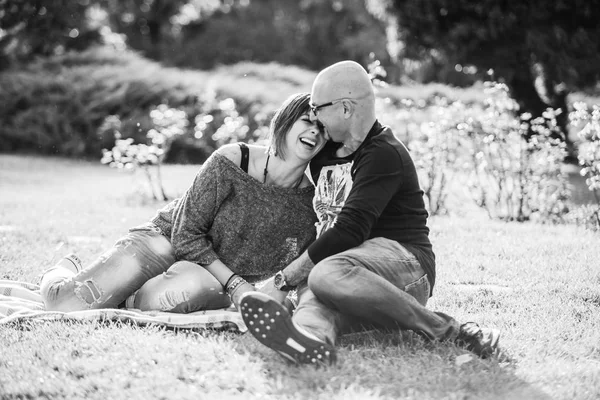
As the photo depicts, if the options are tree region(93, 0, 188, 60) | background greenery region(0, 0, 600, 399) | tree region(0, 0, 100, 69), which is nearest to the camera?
background greenery region(0, 0, 600, 399)

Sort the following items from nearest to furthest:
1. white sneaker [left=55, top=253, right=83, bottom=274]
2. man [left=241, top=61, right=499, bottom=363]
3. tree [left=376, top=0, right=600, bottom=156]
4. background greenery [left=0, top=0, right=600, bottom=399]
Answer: background greenery [left=0, top=0, right=600, bottom=399] → man [left=241, top=61, right=499, bottom=363] → white sneaker [left=55, top=253, right=83, bottom=274] → tree [left=376, top=0, right=600, bottom=156]

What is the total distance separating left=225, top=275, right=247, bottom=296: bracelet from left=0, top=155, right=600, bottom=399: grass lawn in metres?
0.28

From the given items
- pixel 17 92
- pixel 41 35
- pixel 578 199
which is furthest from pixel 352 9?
pixel 578 199

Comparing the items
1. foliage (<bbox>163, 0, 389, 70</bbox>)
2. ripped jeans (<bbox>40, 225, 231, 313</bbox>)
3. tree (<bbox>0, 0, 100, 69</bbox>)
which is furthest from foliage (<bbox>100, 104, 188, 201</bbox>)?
foliage (<bbox>163, 0, 389, 70</bbox>)

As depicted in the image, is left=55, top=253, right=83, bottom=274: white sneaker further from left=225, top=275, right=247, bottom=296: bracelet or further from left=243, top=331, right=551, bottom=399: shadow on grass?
left=243, top=331, right=551, bottom=399: shadow on grass

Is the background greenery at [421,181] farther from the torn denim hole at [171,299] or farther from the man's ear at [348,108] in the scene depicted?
the man's ear at [348,108]

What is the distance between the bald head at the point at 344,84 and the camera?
3516 mm

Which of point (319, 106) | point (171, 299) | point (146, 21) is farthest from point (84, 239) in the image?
point (146, 21)

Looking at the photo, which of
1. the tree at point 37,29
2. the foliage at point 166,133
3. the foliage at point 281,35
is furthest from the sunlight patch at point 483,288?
the foliage at point 281,35

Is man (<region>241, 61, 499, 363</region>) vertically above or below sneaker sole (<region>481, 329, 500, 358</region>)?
above

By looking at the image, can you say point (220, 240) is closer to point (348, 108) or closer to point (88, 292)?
point (88, 292)

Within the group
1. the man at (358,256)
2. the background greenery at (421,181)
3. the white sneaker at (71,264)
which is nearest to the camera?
the background greenery at (421,181)

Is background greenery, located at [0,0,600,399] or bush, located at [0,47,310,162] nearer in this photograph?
background greenery, located at [0,0,600,399]

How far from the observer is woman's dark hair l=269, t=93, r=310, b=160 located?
12.4 feet
